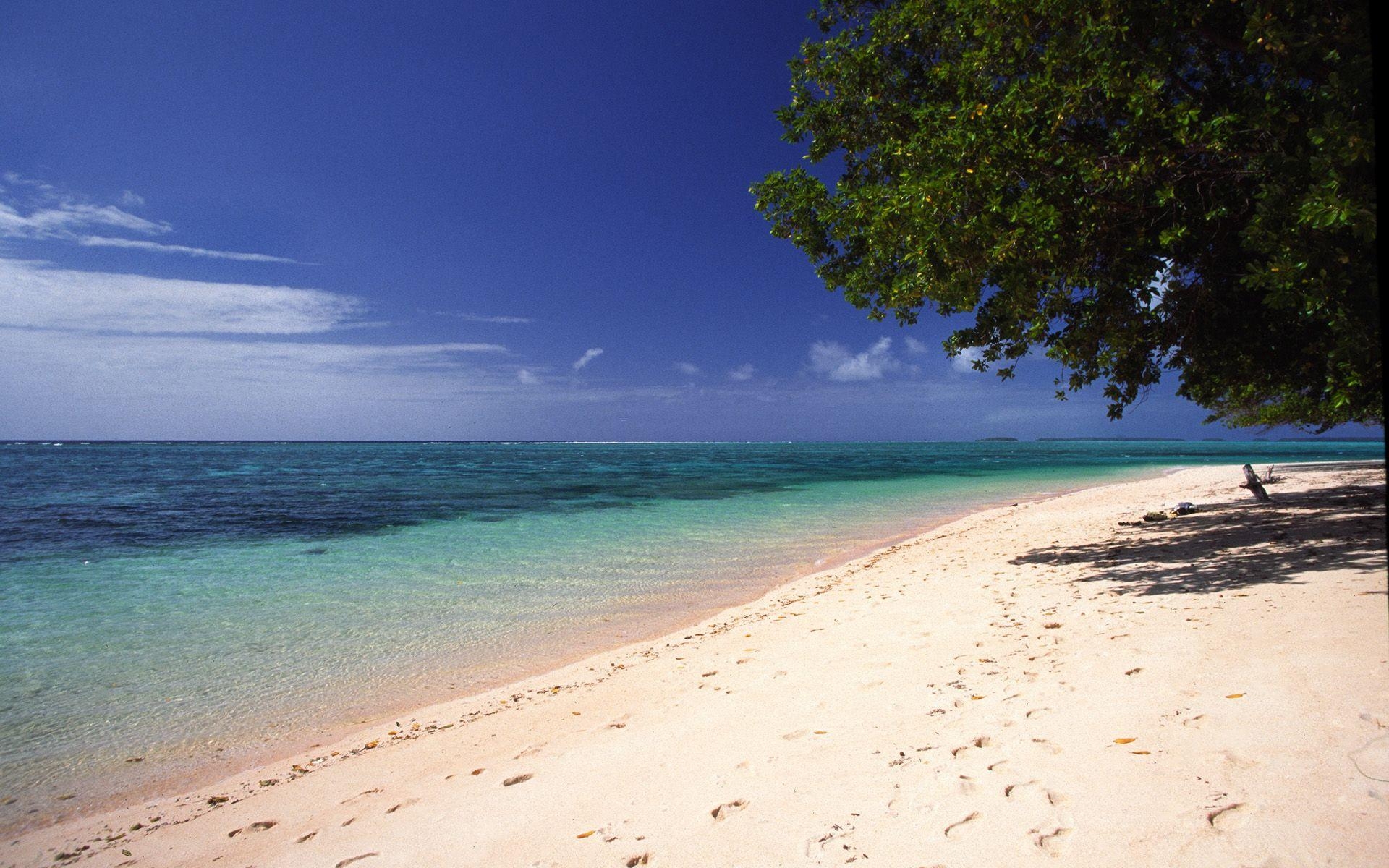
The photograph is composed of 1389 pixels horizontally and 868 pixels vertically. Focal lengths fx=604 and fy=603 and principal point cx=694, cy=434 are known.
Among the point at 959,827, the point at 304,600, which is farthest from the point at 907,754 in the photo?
the point at 304,600

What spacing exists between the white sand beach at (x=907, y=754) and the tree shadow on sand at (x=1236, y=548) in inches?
4.5

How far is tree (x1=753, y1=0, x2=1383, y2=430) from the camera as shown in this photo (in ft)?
19.9

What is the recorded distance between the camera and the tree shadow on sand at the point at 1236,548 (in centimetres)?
697

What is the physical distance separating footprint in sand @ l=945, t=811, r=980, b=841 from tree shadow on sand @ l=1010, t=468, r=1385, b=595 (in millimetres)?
5226

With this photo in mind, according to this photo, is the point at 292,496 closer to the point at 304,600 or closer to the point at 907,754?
the point at 304,600

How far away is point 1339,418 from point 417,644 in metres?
26.7

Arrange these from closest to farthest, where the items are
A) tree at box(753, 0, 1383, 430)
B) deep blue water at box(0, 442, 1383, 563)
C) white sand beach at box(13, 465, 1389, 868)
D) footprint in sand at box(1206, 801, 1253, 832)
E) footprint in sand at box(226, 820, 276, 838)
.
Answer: footprint in sand at box(1206, 801, 1253, 832) < white sand beach at box(13, 465, 1389, 868) < footprint in sand at box(226, 820, 276, 838) < tree at box(753, 0, 1383, 430) < deep blue water at box(0, 442, 1383, 563)

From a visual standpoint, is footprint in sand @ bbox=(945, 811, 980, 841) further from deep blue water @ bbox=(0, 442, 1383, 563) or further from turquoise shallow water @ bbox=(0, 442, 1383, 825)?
deep blue water @ bbox=(0, 442, 1383, 563)

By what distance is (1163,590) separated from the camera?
268 inches

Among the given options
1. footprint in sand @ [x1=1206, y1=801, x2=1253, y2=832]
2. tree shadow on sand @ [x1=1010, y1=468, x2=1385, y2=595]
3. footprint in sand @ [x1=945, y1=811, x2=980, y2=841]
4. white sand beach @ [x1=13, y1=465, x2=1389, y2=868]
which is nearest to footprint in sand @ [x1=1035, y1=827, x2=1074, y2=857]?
white sand beach @ [x1=13, y1=465, x2=1389, y2=868]

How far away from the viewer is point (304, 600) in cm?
1081

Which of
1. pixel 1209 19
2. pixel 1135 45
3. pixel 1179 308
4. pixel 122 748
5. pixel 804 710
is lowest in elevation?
pixel 122 748

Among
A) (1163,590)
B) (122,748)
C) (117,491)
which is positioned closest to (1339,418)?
(1163,590)

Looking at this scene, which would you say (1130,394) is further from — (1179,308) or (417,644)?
(417,644)
